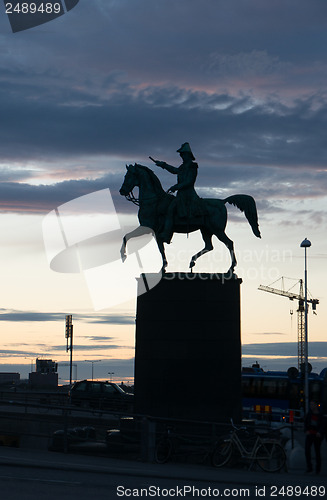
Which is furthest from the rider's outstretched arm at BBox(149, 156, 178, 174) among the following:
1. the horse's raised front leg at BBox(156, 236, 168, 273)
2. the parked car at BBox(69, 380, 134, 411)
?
the parked car at BBox(69, 380, 134, 411)

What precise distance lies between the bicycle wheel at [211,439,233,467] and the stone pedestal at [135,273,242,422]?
19.3 ft

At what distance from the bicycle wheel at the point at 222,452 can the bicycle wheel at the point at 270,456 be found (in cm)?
82

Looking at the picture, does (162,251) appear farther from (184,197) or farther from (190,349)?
(190,349)

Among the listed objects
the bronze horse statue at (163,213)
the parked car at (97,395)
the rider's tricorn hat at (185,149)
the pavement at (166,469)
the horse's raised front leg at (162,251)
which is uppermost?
the rider's tricorn hat at (185,149)

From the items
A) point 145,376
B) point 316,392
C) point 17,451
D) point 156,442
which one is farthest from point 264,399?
point 17,451

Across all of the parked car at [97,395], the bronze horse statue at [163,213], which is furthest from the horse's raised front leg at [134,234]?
the parked car at [97,395]

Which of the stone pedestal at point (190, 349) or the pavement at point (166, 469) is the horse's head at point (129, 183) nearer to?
the stone pedestal at point (190, 349)

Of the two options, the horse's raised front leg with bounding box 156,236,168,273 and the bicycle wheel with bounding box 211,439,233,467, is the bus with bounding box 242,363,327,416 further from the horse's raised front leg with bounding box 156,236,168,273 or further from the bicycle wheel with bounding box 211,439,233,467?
the bicycle wheel with bounding box 211,439,233,467

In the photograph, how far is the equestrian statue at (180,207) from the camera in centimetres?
2866

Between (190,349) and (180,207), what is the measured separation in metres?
4.93

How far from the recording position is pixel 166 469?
19500 mm

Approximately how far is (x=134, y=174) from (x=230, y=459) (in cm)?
1178

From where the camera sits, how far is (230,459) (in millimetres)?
21281

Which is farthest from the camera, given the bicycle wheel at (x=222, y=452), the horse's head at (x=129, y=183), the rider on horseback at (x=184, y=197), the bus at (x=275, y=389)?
the bus at (x=275, y=389)
